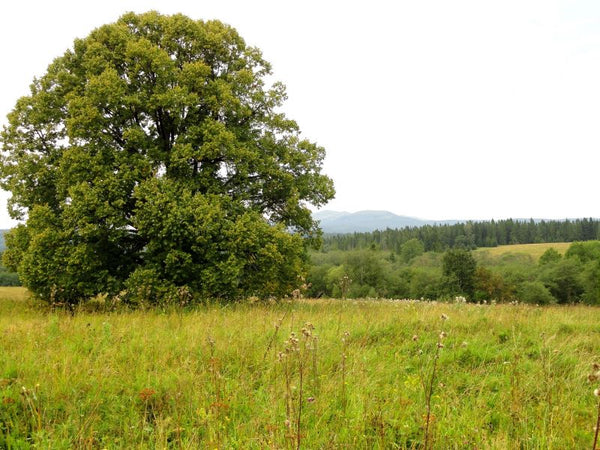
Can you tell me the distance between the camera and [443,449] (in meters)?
3.82

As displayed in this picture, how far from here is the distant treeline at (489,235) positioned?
160500 millimetres

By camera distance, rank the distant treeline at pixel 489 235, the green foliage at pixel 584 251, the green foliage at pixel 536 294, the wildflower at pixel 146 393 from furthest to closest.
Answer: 1. the distant treeline at pixel 489 235
2. the green foliage at pixel 584 251
3. the green foliage at pixel 536 294
4. the wildflower at pixel 146 393

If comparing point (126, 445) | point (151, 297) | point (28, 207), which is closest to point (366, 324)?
point (126, 445)

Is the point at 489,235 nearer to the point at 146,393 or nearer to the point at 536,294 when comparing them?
the point at 536,294

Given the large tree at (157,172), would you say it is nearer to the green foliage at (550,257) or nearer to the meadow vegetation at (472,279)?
the meadow vegetation at (472,279)

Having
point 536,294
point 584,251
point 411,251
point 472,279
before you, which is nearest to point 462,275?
point 472,279

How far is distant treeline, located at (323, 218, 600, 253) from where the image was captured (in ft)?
527

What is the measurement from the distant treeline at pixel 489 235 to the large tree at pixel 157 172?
475ft

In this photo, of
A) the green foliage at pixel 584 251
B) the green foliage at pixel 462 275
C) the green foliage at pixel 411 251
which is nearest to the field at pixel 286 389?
the green foliage at pixel 462 275

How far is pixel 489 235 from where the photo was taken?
172m

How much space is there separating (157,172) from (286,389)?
1136cm

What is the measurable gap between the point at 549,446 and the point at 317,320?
18.0 feet

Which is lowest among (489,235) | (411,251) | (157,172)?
(411,251)

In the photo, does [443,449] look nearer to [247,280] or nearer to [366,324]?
[366,324]
